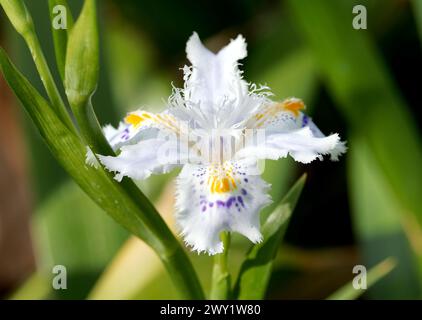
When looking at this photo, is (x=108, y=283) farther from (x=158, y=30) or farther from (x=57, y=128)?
(x=158, y=30)

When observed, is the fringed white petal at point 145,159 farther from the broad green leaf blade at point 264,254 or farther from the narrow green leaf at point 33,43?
the broad green leaf blade at point 264,254

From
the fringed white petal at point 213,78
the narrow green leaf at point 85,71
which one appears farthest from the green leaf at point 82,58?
the fringed white petal at point 213,78

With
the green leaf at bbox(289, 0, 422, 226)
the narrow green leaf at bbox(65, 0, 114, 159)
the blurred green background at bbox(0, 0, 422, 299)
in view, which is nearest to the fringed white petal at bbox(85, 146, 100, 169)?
the narrow green leaf at bbox(65, 0, 114, 159)

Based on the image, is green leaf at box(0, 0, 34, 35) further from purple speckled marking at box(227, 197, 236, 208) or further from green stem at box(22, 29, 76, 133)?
purple speckled marking at box(227, 197, 236, 208)

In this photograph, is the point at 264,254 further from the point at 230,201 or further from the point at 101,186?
the point at 101,186
